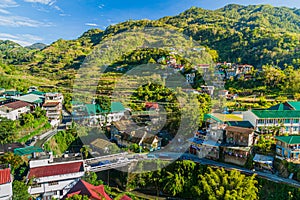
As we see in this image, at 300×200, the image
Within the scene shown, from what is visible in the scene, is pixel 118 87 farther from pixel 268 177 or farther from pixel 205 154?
pixel 268 177

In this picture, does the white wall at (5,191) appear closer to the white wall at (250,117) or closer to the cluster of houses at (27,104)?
the cluster of houses at (27,104)

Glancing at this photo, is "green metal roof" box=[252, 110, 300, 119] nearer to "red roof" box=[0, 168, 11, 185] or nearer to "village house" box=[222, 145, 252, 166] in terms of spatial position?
"village house" box=[222, 145, 252, 166]

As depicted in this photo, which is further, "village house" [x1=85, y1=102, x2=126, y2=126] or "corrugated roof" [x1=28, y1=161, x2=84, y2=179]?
"village house" [x1=85, y1=102, x2=126, y2=126]

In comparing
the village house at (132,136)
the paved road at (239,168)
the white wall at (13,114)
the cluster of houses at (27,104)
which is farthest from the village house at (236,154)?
the white wall at (13,114)

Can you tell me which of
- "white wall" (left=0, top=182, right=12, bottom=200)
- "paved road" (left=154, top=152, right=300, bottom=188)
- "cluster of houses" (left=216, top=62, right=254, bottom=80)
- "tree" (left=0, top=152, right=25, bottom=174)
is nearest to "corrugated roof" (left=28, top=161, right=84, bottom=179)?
"tree" (left=0, top=152, right=25, bottom=174)

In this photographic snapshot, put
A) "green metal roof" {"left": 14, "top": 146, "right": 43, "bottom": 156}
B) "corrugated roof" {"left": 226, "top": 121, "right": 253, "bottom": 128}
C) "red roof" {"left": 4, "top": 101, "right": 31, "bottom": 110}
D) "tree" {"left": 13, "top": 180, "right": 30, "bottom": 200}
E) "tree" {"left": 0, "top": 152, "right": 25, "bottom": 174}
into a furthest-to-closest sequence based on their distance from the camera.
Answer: "red roof" {"left": 4, "top": 101, "right": 31, "bottom": 110}, "corrugated roof" {"left": 226, "top": 121, "right": 253, "bottom": 128}, "green metal roof" {"left": 14, "top": 146, "right": 43, "bottom": 156}, "tree" {"left": 0, "top": 152, "right": 25, "bottom": 174}, "tree" {"left": 13, "top": 180, "right": 30, "bottom": 200}

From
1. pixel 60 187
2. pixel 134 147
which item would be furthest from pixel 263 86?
pixel 60 187

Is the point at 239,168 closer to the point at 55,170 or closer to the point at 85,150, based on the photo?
the point at 85,150
